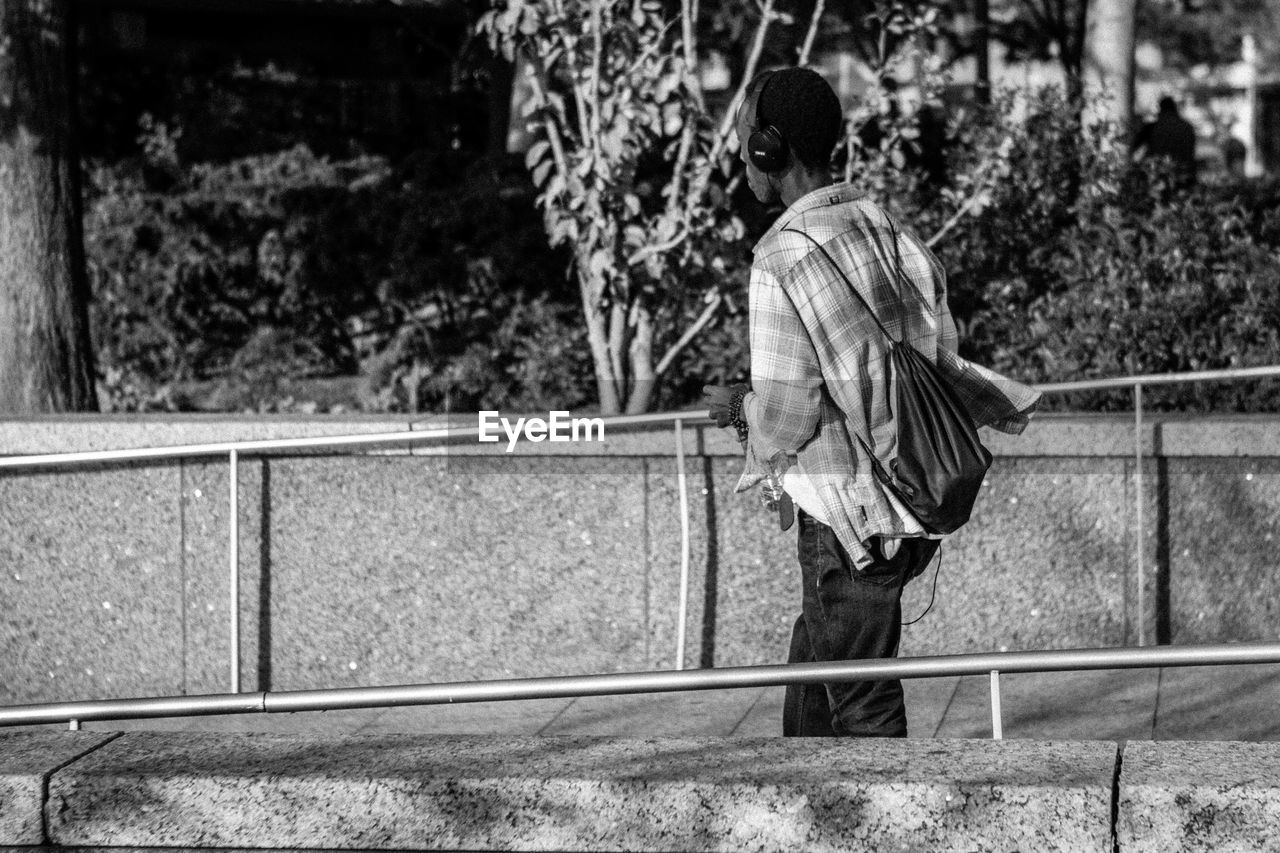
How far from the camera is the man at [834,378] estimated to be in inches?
145

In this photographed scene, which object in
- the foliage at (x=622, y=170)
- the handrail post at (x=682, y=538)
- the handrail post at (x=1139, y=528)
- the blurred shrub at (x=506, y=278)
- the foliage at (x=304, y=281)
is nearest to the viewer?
the handrail post at (x=1139, y=528)

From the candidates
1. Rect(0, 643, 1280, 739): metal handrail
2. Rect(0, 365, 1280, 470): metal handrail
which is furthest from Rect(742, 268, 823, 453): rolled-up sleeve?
Rect(0, 365, 1280, 470): metal handrail

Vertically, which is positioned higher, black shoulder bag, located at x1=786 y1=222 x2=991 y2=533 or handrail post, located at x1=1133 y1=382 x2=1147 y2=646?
black shoulder bag, located at x1=786 y1=222 x2=991 y2=533

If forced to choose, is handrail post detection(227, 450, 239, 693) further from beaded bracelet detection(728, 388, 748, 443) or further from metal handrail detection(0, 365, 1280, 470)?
beaded bracelet detection(728, 388, 748, 443)

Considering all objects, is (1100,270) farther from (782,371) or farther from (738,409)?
(782,371)

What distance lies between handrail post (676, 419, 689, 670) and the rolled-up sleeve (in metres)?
2.31

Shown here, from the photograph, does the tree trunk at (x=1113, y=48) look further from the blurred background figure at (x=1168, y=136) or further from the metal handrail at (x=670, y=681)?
the metal handrail at (x=670, y=681)

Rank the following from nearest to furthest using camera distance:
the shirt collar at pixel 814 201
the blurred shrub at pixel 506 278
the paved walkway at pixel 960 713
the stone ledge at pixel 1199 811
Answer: the stone ledge at pixel 1199 811, the shirt collar at pixel 814 201, the paved walkway at pixel 960 713, the blurred shrub at pixel 506 278

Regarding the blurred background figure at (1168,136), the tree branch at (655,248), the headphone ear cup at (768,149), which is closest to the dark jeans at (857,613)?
the headphone ear cup at (768,149)

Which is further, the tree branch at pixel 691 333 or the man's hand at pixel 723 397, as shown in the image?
the tree branch at pixel 691 333

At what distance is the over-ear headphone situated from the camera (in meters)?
3.82

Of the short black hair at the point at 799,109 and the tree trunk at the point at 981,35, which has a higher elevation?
the tree trunk at the point at 981,35

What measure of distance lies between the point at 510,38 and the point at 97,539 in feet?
8.31

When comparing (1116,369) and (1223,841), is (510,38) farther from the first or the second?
(1223,841)
